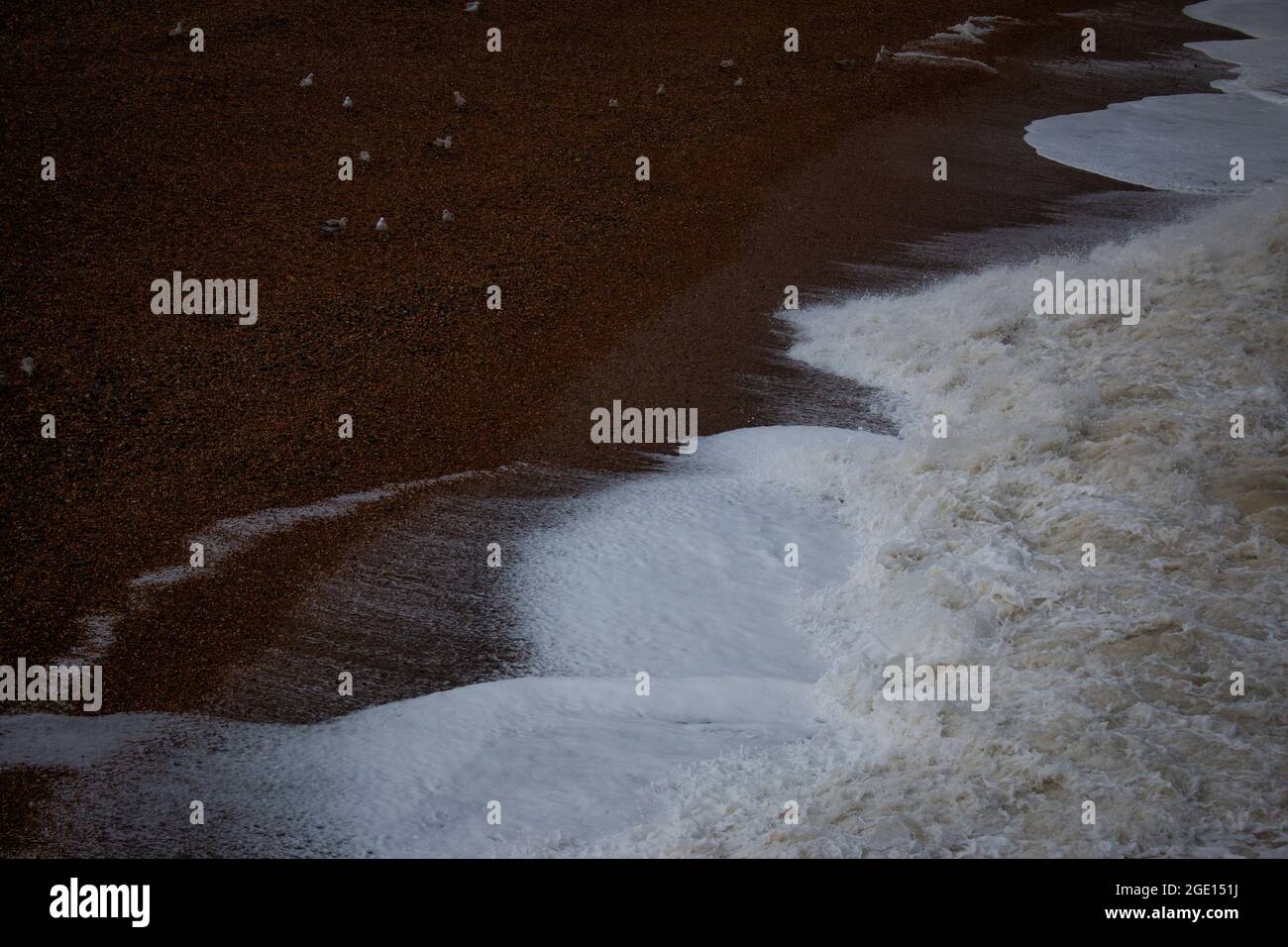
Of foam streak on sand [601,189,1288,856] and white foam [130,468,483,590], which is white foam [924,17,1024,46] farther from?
white foam [130,468,483,590]

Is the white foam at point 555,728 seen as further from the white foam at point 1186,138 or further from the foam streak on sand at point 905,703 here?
the white foam at point 1186,138

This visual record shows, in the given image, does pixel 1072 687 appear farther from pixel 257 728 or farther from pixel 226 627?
pixel 226 627

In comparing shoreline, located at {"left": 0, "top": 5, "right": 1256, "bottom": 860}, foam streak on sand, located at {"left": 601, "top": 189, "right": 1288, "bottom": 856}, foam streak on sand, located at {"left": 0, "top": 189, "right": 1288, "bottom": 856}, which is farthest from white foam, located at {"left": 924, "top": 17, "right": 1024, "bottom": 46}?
foam streak on sand, located at {"left": 0, "top": 189, "right": 1288, "bottom": 856}

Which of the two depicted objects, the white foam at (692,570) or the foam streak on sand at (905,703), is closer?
the foam streak on sand at (905,703)

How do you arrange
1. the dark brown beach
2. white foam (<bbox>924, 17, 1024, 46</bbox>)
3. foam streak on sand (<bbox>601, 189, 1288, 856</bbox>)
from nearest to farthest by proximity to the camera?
1. foam streak on sand (<bbox>601, 189, 1288, 856</bbox>)
2. the dark brown beach
3. white foam (<bbox>924, 17, 1024, 46</bbox>)

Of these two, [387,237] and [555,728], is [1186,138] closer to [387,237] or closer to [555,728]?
[387,237]

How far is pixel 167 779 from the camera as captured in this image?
4723mm

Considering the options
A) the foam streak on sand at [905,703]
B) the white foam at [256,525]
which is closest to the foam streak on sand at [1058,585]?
the foam streak on sand at [905,703]

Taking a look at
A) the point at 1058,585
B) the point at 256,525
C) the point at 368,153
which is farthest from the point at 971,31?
the point at 256,525

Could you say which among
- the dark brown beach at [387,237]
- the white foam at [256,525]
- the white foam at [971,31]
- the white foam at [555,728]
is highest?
the white foam at [971,31]

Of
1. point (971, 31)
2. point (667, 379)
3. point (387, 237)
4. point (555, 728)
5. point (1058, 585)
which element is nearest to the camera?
point (555, 728)

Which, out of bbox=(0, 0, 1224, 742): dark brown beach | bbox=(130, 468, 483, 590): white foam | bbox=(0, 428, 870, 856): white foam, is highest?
bbox=(0, 0, 1224, 742): dark brown beach

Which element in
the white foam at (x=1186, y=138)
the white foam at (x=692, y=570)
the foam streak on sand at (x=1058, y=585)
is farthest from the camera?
the white foam at (x=1186, y=138)

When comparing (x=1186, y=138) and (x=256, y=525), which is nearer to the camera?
(x=256, y=525)
